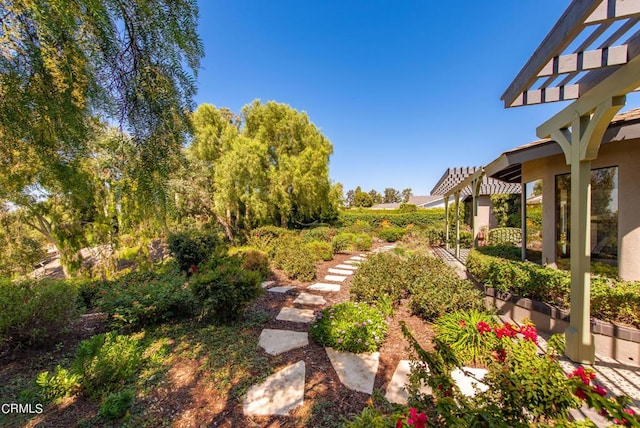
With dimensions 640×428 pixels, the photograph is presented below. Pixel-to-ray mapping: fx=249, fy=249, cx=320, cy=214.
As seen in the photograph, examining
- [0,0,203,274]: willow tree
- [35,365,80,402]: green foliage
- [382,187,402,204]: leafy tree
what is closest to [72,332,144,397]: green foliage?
[35,365,80,402]: green foliage

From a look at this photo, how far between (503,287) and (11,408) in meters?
6.50

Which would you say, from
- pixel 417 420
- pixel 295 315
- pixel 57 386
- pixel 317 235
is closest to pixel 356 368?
pixel 295 315

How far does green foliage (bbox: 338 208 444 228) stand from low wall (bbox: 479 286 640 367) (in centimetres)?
1412

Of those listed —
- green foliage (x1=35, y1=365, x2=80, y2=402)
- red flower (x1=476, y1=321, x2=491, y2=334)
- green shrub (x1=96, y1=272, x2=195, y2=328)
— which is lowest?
green foliage (x1=35, y1=365, x2=80, y2=402)

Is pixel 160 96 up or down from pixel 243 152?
down

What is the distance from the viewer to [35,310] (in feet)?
10.6

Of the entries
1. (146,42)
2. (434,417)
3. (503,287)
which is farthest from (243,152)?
(434,417)

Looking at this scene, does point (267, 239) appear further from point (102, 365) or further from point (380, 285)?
point (102, 365)

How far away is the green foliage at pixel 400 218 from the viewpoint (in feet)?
62.5

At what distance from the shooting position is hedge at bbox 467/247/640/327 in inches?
125

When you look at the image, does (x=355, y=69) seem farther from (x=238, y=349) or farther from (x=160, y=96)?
(x=238, y=349)

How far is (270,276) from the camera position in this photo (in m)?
7.17

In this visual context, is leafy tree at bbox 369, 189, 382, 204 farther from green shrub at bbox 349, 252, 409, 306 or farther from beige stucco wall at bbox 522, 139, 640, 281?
beige stucco wall at bbox 522, 139, 640, 281

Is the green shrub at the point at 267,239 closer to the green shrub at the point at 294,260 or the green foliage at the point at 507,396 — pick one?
the green shrub at the point at 294,260
